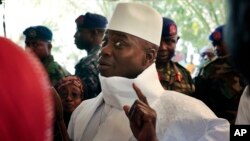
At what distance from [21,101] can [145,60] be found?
1384 millimetres

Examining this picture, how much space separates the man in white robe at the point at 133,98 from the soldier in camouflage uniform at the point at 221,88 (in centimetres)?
89

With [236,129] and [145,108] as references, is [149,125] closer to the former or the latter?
[145,108]

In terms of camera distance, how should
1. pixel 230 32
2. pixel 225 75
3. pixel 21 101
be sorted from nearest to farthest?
pixel 230 32 → pixel 21 101 → pixel 225 75

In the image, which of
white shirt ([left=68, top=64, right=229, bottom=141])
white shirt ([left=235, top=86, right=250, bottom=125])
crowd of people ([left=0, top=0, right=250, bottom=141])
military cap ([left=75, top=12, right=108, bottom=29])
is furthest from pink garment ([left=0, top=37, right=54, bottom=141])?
Answer: military cap ([left=75, top=12, right=108, bottom=29])

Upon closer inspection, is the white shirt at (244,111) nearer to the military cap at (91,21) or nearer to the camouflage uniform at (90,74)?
the camouflage uniform at (90,74)

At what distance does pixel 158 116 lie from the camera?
1980mm

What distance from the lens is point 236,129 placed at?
191 cm

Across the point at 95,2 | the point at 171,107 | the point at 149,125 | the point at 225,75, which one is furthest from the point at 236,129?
the point at 95,2

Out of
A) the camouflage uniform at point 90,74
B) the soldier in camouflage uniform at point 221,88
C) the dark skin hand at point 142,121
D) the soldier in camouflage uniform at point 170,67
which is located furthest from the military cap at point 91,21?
the dark skin hand at point 142,121

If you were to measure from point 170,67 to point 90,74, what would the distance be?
0.61 metres

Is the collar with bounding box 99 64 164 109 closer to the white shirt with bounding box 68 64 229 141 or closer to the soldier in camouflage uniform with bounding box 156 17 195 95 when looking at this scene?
the white shirt with bounding box 68 64 229 141

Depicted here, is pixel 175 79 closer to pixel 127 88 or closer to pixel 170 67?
pixel 170 67

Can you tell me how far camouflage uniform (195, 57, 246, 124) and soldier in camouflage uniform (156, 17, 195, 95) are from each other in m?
0.10

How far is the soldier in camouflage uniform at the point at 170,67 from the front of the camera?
3135 mm
